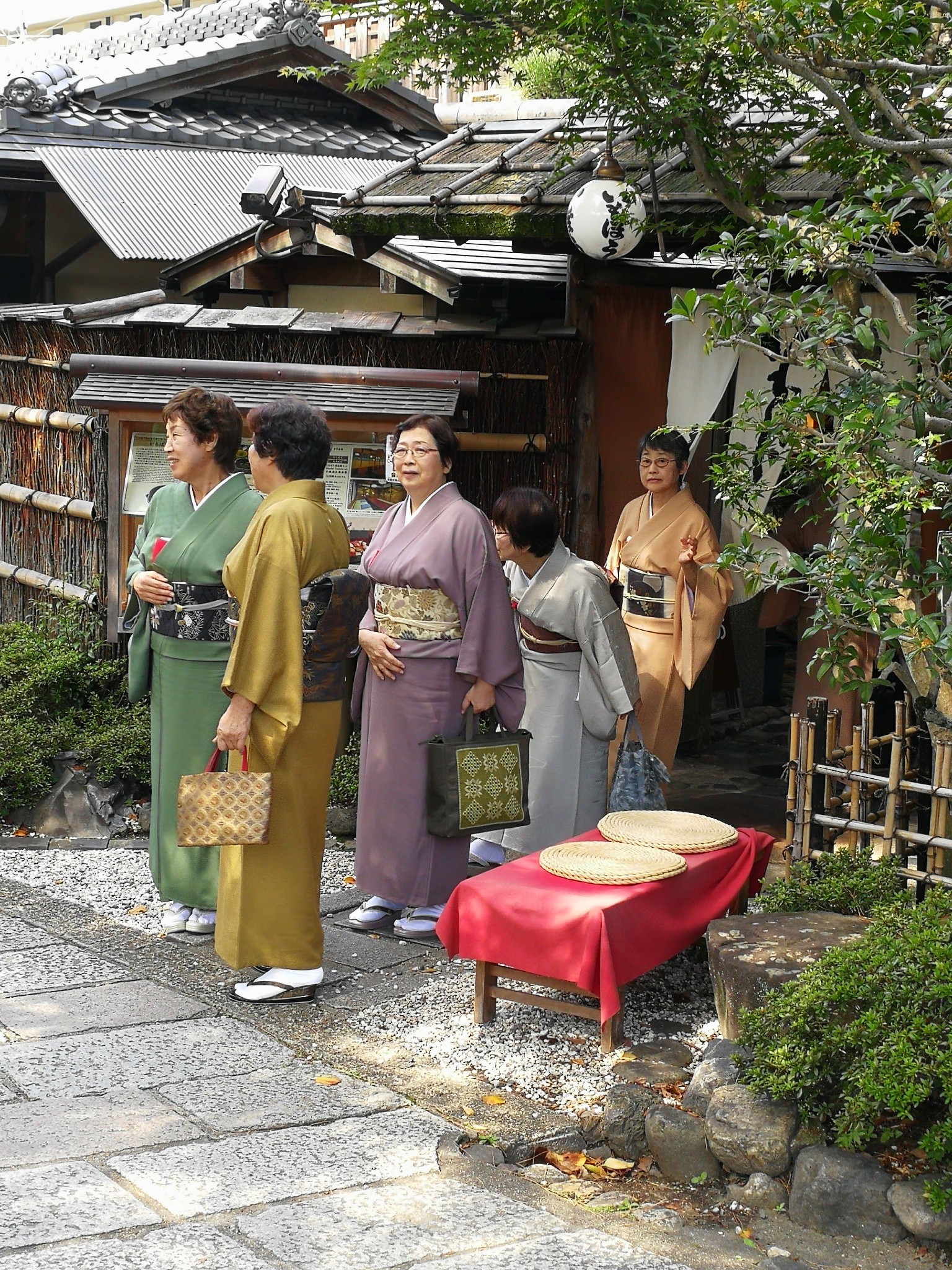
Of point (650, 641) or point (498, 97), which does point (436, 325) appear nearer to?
point (650, 641)

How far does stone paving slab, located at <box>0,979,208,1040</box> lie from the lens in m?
5.26

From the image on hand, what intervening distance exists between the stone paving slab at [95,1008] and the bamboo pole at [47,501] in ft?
14.2

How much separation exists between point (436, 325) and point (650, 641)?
8.23 feet

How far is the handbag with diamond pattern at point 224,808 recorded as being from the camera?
5.42 meters

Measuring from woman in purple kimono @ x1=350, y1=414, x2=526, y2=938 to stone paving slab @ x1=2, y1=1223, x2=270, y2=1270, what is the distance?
2637mm

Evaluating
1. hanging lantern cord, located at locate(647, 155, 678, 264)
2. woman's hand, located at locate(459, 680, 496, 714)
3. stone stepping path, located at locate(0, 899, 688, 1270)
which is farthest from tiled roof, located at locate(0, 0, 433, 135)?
stone stepping path, located at locate(0, 899, 688, 1270)

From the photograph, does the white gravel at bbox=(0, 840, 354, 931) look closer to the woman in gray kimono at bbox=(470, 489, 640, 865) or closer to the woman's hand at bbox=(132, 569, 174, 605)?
the woman in gray kimono at bbox=(470, 489, 640, 865)

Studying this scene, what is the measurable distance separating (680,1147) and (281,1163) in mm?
1220

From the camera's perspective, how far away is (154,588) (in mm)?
6312

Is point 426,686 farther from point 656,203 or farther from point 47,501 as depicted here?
point 47,501

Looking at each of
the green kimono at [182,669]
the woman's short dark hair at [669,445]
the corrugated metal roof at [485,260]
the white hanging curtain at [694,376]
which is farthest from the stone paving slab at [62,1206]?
the corrugated metal roof at [485,260]

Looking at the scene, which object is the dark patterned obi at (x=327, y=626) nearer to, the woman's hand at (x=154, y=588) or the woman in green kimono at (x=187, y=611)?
the woman in green kimono at (x=187, y=611)

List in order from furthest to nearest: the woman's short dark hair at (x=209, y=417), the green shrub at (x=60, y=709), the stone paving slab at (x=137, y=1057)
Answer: the green shrub at (x=60, y=709)
the woman's short dark hair at (x=209, y=417)
the stone paving slab at (x=137, y=1057)

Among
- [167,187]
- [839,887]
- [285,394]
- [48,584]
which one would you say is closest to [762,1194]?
[839,887]
